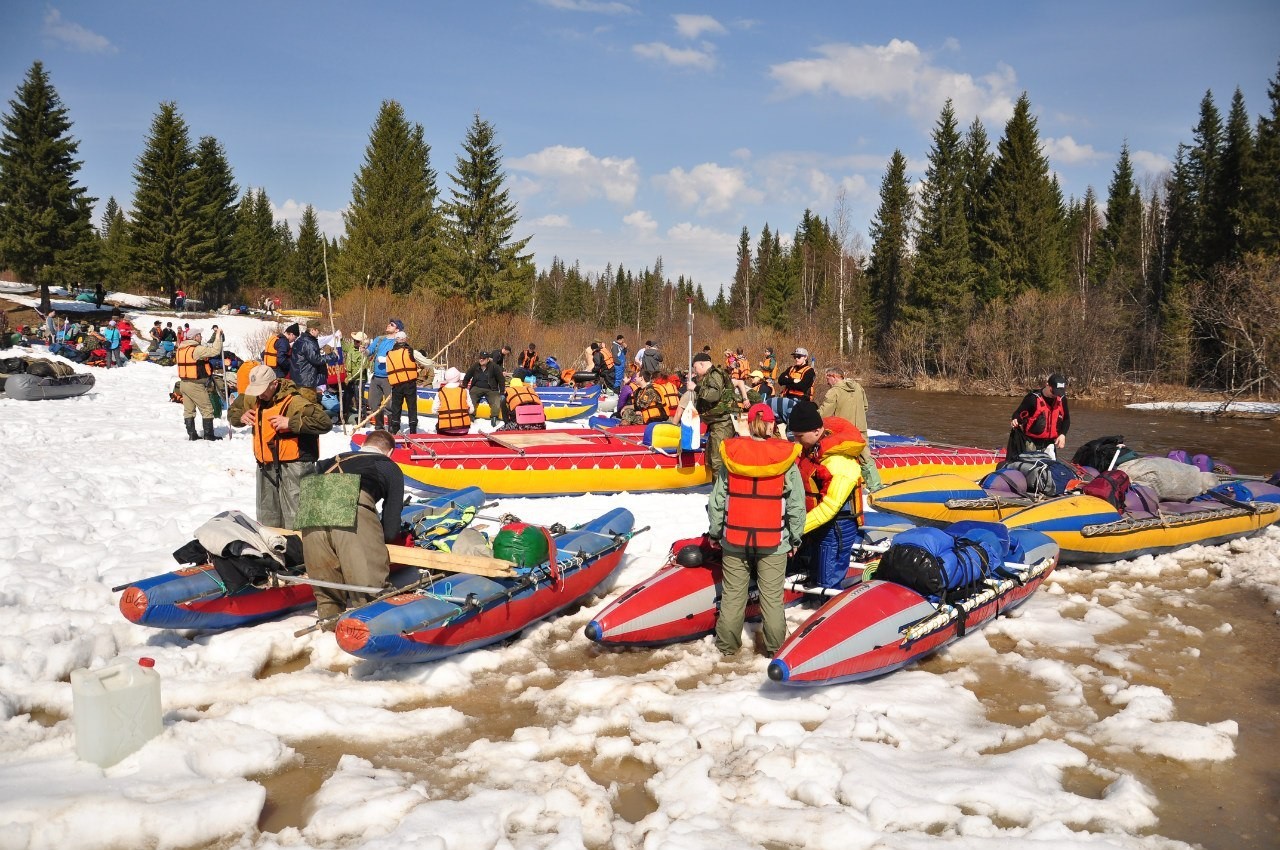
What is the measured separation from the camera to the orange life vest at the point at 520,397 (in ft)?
42.0

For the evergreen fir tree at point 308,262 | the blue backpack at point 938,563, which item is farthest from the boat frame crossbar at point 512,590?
the evergreen fir tree at point 308,262

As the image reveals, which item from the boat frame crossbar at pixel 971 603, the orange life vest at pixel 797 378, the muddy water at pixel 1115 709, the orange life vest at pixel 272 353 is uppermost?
the orange life vest at pixel 272 353

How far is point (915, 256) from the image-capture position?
123ft

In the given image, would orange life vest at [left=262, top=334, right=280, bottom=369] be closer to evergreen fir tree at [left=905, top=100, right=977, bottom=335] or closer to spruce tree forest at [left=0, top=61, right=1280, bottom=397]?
spruce tree forest at [left=0, top=61, right=1280, bottom=397]

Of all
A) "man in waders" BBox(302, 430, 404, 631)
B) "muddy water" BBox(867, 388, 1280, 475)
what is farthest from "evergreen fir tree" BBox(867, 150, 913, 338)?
"man in waders" BBox(302, 430, 404, 631)

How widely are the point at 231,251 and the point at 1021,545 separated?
42695 mm

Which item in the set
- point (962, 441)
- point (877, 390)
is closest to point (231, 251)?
point (877, 390)

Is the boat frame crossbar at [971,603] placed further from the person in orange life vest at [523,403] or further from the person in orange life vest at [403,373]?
the person in orange life vest at [403,373]

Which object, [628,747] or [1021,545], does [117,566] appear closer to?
[628,747]

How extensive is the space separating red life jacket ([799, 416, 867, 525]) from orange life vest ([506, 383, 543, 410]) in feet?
24.7

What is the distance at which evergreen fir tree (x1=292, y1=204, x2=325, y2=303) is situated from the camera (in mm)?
49562

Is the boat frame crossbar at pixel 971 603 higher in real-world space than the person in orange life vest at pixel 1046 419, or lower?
lower

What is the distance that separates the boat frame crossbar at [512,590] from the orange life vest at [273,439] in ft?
6.08

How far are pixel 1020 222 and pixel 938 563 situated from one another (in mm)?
34848
